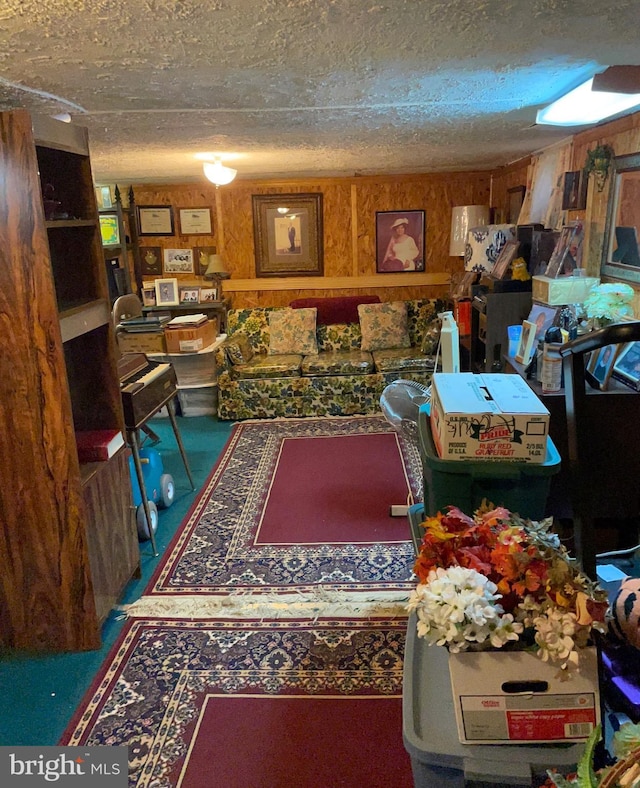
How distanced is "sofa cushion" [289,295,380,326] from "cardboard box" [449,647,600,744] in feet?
15.6

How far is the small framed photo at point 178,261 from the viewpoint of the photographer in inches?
240

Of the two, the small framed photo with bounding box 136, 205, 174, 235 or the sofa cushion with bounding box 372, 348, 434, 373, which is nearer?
the sofa cushion with bounding box 372, 348, 434, 373

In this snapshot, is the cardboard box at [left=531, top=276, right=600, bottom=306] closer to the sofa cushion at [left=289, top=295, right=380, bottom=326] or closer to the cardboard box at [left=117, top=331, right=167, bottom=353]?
the sofa cushion at [left=289, top=295, right=380, bottom=326]

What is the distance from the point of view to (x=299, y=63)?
1.72m

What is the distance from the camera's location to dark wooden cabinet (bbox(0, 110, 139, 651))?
208 cm

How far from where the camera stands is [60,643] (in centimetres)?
241

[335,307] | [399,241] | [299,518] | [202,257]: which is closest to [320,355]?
[335,307]

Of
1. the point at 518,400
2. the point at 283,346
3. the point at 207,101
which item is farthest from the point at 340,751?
the point at 283,346

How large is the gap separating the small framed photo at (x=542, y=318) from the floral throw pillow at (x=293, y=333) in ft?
8.54

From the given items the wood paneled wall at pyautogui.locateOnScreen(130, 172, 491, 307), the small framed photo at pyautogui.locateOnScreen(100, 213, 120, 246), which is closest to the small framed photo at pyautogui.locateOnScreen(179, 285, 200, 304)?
the wood paneled wall at pyautogui.locateOnScreen(130, 172, 491, 307)

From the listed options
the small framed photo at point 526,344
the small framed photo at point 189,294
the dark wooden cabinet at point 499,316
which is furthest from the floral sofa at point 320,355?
the small framed photo at point 526,344

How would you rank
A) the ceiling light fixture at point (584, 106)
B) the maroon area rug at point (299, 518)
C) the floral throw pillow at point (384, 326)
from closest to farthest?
the ceiling light fixture at point (584, 106), the maroon area rug at point (299, 518), the floral throw pillow at point (384, 326)

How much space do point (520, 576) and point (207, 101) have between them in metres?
1.94

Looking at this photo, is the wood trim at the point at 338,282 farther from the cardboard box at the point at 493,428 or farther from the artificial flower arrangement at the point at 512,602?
the artificial flower arrangement at the point at 512,602
